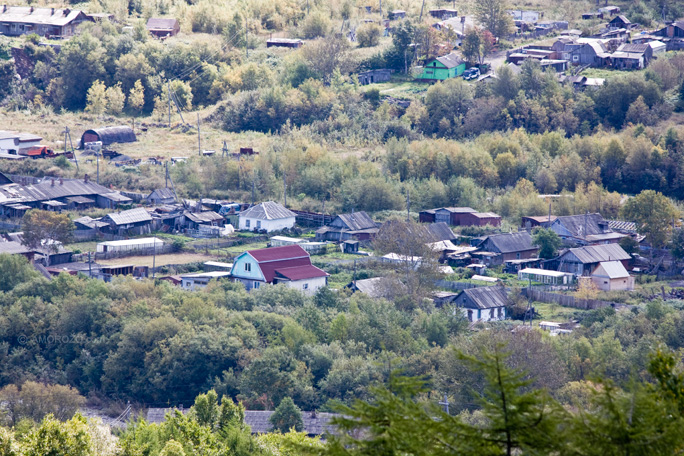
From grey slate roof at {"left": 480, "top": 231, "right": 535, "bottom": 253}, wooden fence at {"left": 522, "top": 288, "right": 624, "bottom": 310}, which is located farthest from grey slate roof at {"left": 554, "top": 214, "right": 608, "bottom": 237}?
wooden fence at {"left": 522, "top": 288, "right": 624, "bottom": 310}

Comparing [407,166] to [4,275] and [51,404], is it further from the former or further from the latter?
[51,404]

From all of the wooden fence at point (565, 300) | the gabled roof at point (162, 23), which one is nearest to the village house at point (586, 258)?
the wooden fence at point (565, 300)

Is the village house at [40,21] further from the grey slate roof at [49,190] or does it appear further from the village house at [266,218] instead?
the village house at [266,218]

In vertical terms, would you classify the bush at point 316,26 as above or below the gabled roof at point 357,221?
above

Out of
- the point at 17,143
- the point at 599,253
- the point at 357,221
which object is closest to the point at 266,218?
the point at 357,221

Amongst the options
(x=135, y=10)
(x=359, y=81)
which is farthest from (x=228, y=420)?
(x=135, y=10)

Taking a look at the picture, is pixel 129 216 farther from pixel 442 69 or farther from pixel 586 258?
pixel 442 69
